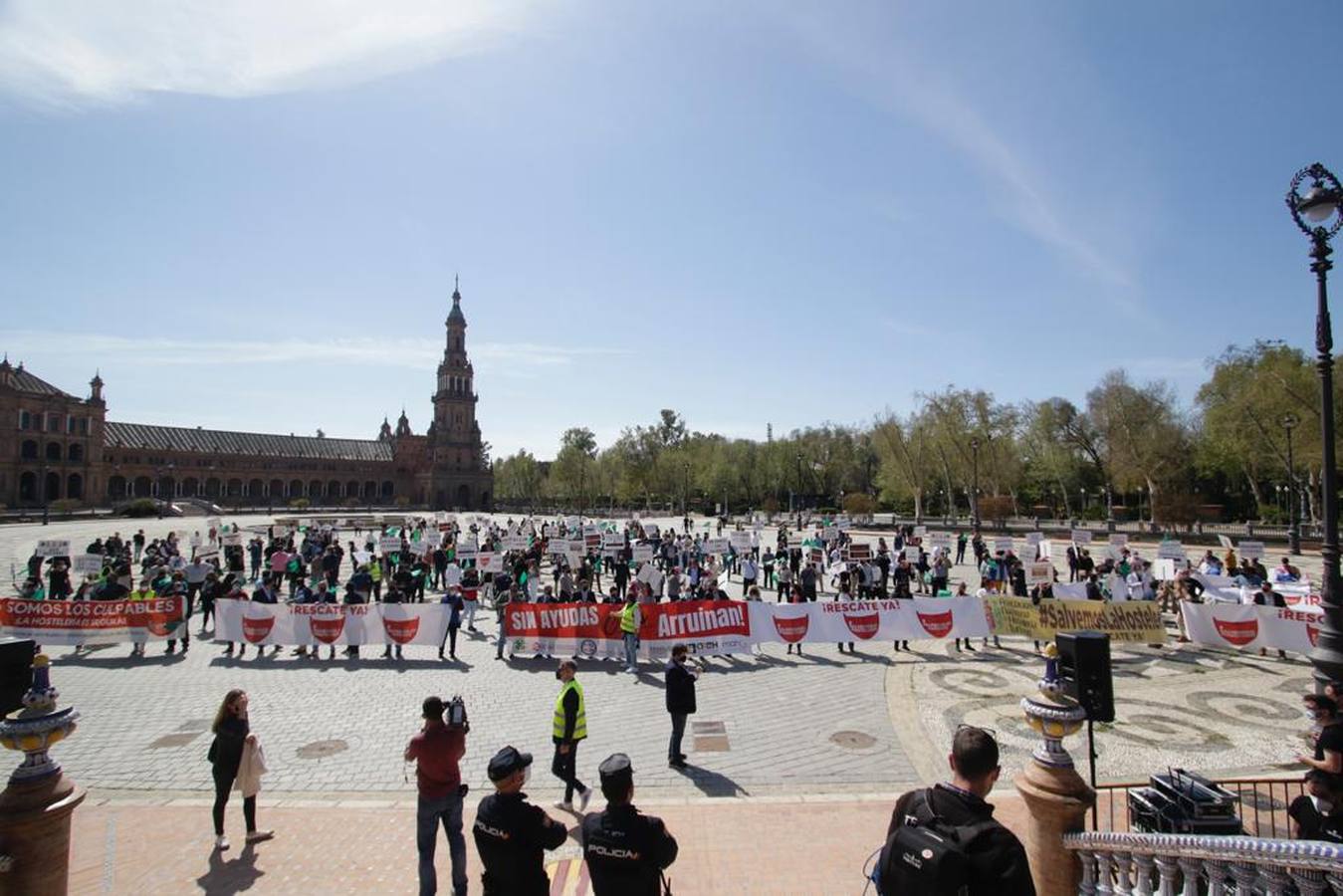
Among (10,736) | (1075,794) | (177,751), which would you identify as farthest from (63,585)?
(1075,794)

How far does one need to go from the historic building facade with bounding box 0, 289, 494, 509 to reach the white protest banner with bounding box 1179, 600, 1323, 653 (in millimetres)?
112023

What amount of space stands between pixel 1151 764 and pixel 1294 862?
6.91 m

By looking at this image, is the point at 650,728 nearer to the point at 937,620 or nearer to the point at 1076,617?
the point at 937,620

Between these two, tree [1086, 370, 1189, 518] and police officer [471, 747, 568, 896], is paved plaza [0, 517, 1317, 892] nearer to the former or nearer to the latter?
police officer [471, 747, 568, 896]

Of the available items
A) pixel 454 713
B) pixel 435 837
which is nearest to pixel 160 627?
pixel 454 713

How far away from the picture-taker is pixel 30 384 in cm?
9612

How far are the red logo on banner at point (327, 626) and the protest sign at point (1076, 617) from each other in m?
15.8

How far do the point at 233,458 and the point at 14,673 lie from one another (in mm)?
133617

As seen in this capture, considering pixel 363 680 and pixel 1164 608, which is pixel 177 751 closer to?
pixel 363 680

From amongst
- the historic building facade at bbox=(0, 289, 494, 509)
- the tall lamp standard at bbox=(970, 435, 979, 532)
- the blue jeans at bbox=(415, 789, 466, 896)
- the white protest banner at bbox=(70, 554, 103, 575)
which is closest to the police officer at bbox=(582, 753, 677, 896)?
the blue jeans at bbox=(415, 789, 466, 896)

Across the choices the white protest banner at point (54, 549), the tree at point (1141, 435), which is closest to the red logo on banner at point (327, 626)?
the white protest banner at point (54, 549)

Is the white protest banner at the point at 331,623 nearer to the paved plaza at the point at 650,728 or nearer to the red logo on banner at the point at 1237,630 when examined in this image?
the paved plaza at the point at 650,728

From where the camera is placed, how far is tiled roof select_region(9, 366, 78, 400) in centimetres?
9369

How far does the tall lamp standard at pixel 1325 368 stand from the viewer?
9.52 metres
